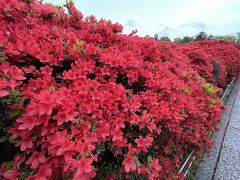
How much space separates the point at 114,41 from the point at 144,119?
1.39 metres

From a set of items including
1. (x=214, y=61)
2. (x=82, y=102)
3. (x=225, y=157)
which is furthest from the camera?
(x=214, y=61)

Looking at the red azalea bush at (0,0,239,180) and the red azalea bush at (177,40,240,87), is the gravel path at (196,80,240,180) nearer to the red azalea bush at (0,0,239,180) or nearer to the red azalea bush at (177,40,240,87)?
the red azalea bush at (0,0,239,180)

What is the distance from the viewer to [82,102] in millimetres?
1592

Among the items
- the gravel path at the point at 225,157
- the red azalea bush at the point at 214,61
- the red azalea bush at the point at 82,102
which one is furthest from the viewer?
the red azalea bush at the point at 214,61

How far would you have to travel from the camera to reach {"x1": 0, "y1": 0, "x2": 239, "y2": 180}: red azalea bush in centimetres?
139

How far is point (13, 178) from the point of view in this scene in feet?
4.63

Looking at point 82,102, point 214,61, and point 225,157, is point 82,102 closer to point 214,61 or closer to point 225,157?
point 225,157

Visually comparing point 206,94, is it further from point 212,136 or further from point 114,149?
point 114,149

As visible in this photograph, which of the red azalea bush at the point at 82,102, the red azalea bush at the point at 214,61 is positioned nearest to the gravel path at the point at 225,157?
the red azalea bush at the point at 82,102

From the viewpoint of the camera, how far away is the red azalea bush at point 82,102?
1390mm

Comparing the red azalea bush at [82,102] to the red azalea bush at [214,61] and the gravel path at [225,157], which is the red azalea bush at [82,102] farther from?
the red azalea bush at [214,61]

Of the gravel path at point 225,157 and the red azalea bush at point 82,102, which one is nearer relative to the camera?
the red azalea bush at point 82,102

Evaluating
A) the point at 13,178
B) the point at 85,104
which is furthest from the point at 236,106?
the point at 13,178

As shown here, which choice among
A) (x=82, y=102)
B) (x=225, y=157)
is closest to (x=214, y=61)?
(x=225, y=157)
